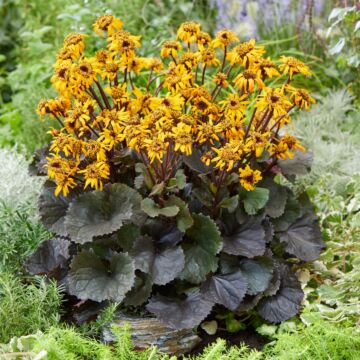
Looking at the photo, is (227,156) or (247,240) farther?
(247,240)

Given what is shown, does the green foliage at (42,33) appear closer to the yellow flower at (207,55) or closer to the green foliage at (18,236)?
the green foliage at (18,236)

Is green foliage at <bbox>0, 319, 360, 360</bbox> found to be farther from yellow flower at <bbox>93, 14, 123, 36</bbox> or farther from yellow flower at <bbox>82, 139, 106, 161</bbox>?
yellow flower at <bbox>93, 14, 123, 36</bbox>

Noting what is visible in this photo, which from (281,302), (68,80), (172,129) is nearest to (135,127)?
(172,129)

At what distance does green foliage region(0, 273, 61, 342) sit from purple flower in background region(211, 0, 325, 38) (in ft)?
8.75

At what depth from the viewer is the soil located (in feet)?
8.18

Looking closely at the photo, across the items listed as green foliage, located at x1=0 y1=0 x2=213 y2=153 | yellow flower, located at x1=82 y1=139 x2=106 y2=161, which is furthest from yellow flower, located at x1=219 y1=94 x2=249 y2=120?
green foliage, located at x1=0 y1=0 x2=213 y2=153

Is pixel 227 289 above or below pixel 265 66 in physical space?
below

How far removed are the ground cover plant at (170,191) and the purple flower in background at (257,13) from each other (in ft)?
7.17

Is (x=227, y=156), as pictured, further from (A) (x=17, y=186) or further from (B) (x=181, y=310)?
(A) (x=17, y=186)

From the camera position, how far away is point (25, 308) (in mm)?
2375

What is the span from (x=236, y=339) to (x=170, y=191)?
0.61 metres

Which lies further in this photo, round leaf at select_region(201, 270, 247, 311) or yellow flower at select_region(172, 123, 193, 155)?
round leaf at select_region(201, 270, 247, 311)

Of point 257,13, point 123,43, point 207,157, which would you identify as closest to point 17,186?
point 123,43

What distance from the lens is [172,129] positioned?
222cm
